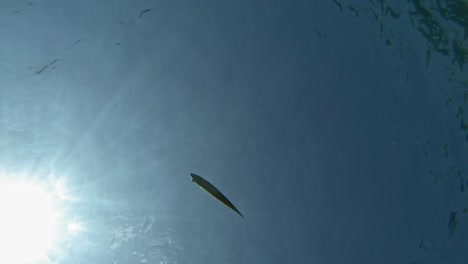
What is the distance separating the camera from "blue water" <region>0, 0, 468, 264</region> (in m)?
11.2

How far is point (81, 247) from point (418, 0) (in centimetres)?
1515

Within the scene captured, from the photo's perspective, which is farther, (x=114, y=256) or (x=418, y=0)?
(x=114, y=256)

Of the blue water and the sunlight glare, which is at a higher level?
the blue water

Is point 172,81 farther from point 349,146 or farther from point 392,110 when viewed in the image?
point 392,110

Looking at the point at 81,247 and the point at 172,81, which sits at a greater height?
the point at 172,81

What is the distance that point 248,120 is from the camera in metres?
12.5

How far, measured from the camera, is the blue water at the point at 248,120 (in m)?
11.2

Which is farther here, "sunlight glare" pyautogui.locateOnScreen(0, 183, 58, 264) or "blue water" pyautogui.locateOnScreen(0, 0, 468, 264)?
"sunlight glare" pyautogui.locateOnScreen(0, 183, 58, 264)

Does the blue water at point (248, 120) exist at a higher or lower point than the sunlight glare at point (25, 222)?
higher

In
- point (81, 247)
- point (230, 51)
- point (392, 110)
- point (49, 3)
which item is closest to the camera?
point (49, 3)

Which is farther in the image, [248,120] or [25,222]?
[25,222]

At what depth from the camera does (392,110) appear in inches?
490

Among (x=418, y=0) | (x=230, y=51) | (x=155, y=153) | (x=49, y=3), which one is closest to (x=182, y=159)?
(x=155, y=153)

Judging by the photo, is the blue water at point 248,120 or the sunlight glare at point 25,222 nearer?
the blue water at point 248,120
